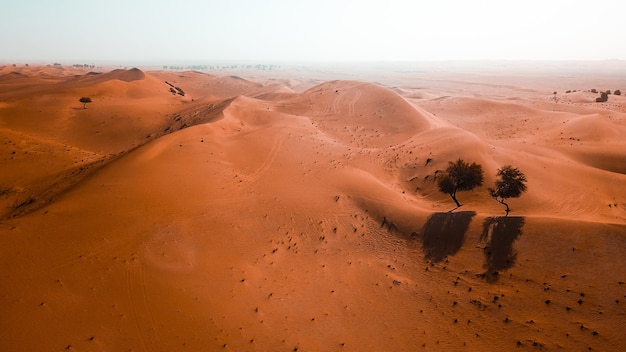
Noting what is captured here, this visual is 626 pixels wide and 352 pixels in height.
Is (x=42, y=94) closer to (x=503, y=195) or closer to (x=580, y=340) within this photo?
(x=503, y=195)

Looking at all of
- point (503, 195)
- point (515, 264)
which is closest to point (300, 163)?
point (503, 195)

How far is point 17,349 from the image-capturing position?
847 centimetres

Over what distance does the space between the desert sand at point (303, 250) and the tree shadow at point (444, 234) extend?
8 centimetres

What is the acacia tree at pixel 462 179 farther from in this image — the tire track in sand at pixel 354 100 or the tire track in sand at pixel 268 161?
the tire track in sand at pixel 354 100

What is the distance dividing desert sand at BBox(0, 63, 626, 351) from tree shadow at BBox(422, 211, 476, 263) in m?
0.08

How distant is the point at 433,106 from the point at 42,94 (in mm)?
54853

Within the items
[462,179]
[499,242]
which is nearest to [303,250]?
[499,242]

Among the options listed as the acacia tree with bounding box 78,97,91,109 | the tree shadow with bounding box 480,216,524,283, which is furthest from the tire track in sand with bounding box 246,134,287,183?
the acacia tree with bounding box 78,97,91,109

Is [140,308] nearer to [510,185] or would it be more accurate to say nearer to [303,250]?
[303,250]

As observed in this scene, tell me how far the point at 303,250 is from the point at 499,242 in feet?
26.9

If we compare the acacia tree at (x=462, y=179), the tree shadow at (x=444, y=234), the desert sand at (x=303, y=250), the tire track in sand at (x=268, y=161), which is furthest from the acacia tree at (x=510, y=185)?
the tire track in sand at (x=268, y=161)

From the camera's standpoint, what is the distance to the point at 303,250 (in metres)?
14.2

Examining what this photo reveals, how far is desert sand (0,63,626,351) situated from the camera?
32.2 ft

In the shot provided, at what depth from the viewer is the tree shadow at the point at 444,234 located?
44.9ft
